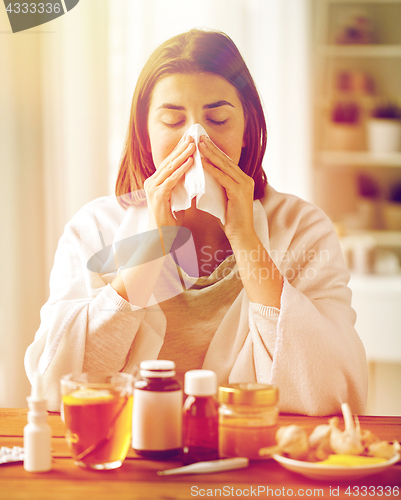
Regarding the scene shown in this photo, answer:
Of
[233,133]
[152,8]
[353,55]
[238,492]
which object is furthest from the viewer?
[353,55]

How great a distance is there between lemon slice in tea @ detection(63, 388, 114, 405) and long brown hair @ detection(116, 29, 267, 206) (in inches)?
25.2

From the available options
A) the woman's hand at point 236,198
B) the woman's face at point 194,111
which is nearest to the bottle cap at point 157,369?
the woman's hand at point 236,198

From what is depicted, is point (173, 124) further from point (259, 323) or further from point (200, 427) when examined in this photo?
point (200, 427)

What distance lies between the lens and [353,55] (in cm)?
238

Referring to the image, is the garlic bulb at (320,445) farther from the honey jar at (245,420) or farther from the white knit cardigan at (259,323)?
the white knit cardigan at (259,323)

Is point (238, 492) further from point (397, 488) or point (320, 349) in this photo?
point (320, 349)

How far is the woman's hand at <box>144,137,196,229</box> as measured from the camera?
40.1 inches

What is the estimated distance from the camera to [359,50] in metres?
2.34

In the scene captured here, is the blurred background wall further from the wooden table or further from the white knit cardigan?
the wooden table

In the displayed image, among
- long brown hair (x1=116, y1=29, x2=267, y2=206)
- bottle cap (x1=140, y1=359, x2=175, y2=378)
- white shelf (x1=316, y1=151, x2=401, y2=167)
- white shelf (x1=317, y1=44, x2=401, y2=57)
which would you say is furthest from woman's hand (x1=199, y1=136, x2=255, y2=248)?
white shelf (x1=317, y1=44, x2=401, y2=57)

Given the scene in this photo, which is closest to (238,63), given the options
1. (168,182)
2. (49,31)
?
(168,182)

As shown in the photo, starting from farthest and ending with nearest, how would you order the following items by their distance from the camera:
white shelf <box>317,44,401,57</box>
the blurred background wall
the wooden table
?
white shelf <box>317,44,401,57</box> → the blurred background wall → the wooden table

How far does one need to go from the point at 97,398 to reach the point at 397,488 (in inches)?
13.5

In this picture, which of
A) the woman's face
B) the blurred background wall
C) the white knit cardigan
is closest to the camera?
the white knit cardigan
